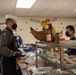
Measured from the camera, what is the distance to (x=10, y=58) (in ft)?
8.38

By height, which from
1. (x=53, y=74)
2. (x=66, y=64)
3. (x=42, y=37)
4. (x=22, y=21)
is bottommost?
(x=53, y=74)

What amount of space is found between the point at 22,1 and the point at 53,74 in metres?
3.40

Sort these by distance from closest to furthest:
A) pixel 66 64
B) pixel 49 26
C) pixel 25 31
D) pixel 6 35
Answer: pixel 66 64 → pixel 49 26 → pixel 6 35 → pixel 25 31

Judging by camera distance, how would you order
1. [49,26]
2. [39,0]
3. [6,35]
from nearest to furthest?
[49,26]
[6,35]
[39,0]

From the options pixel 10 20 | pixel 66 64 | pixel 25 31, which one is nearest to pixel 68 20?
pixel 25 31

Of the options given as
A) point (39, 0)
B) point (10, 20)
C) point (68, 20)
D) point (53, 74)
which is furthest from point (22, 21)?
point (53, 74)

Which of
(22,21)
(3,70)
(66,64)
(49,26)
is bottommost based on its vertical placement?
(3,70)

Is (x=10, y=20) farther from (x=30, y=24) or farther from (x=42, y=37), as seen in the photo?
(x=30, y=24)

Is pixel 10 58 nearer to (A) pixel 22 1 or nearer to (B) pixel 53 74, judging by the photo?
(B) pixel 53 74

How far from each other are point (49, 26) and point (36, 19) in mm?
5455

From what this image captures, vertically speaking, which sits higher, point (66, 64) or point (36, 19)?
point (36, 19)

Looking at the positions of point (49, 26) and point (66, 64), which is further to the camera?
point (49, 26)

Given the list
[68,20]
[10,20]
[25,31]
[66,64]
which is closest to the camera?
[66,64]

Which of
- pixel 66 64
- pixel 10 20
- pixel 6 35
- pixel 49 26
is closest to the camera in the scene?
pixel 66 64
